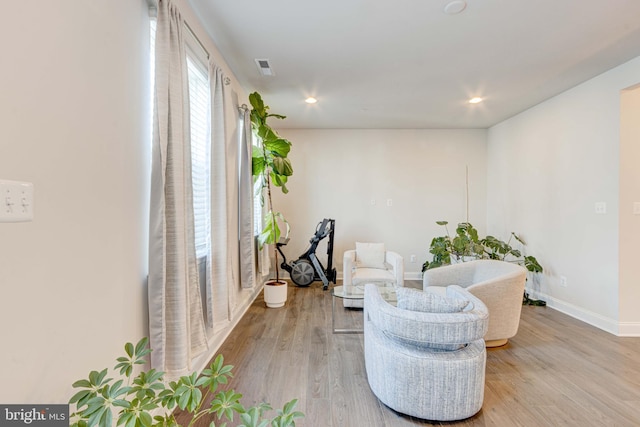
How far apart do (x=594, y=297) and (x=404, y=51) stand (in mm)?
3325

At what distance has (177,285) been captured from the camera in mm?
1684

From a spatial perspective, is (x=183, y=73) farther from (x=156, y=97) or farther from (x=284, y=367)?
(x=284, y=367)

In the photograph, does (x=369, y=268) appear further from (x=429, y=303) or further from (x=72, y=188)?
(x=72, y=188)

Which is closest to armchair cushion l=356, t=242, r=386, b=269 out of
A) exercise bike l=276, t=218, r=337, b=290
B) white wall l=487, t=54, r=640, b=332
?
exercise bike l=276, t=218, r=337, b=290

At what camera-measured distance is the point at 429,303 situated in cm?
190

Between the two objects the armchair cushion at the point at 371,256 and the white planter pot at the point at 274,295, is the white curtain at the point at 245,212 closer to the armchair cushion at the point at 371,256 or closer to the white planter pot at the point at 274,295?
the white planter pot at the point at 274,295

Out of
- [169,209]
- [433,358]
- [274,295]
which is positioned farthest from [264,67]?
[433,358]

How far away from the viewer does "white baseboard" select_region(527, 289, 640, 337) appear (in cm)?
301

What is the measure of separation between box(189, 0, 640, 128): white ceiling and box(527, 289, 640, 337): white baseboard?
2582 millimetres

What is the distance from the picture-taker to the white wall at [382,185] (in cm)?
539

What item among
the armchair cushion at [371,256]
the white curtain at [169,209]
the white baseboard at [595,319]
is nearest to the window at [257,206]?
the armchair cushion at [371,256]

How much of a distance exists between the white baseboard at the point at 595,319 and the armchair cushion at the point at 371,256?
2.14 m

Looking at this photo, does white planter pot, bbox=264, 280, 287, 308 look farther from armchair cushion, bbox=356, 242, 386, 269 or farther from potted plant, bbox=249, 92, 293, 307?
armchair cushion, bbox=356, 242, 386, 269

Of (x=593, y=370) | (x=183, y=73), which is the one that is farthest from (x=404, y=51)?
(x=593, y=370)
